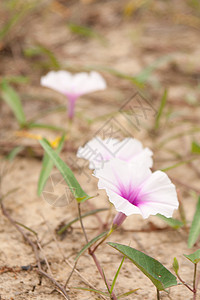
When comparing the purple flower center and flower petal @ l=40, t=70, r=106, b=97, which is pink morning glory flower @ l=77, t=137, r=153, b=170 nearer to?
the purple flower center

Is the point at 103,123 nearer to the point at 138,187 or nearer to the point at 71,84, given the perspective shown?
the point at 71,84

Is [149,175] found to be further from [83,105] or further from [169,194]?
[83,105]

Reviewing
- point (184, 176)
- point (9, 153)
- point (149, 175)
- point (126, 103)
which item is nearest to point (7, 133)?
point (9, 153)

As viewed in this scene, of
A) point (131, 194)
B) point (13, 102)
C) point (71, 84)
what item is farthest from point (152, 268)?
point (13, 102)

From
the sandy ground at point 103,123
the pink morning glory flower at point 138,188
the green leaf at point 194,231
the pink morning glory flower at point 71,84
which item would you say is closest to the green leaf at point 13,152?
the sandy ground at point 103,123

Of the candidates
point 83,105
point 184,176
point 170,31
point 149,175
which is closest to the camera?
point 149,175

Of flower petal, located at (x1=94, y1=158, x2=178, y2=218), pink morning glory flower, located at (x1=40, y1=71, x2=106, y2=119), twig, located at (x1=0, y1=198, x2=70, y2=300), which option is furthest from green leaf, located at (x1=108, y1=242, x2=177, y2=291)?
pink morning glory flower, located at (x1=40, y1=71, x2=106, y2=119)
